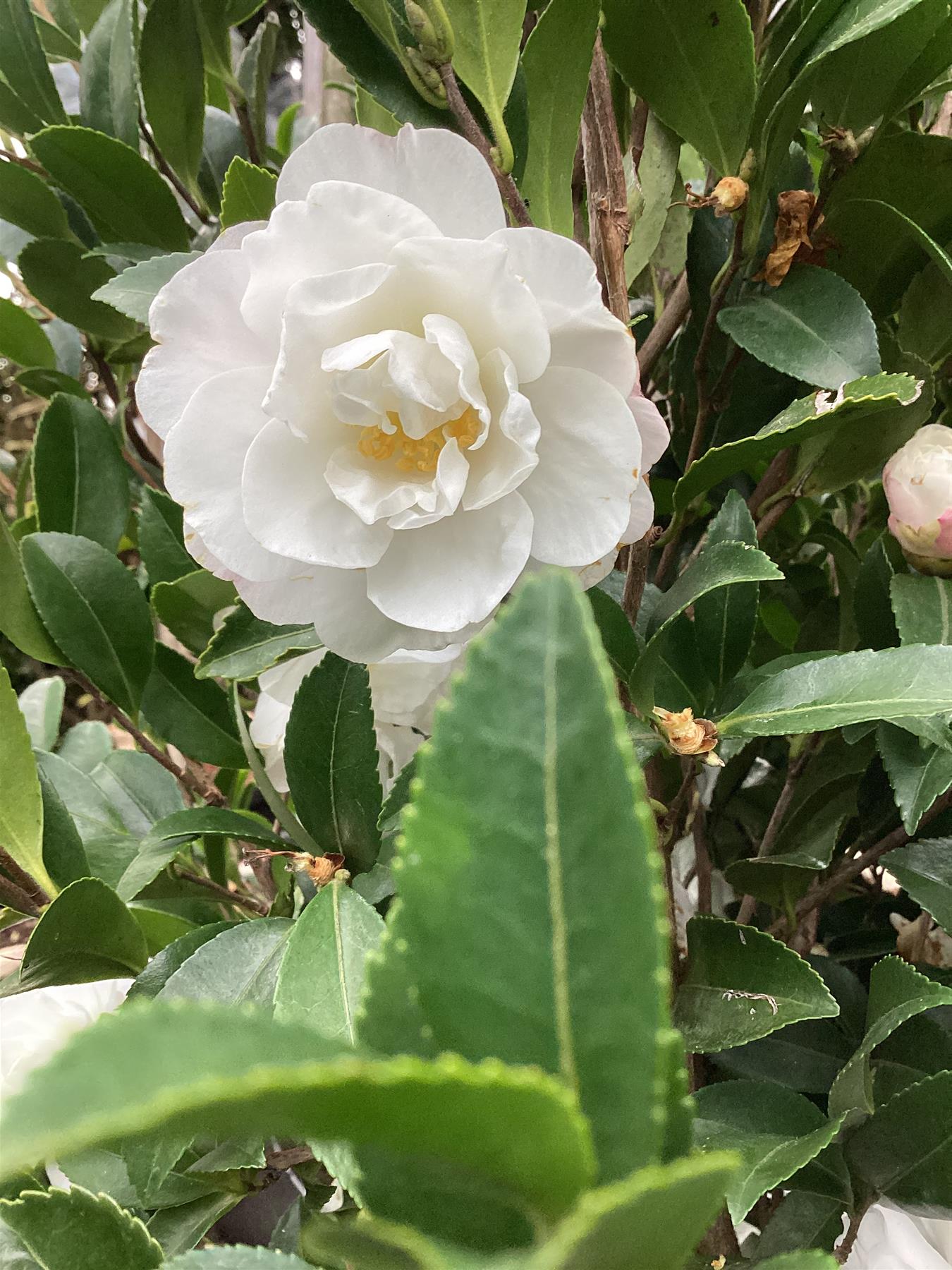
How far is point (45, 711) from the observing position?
79cm

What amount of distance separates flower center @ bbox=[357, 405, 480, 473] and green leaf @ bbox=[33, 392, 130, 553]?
0.91ft

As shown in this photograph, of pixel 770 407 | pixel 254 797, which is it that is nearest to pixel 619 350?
pixel 770 407

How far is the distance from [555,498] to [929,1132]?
27 cm

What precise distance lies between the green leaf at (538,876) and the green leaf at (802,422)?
187mm

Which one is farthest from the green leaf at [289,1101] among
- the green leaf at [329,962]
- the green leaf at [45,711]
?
the green leaf at [45,711]

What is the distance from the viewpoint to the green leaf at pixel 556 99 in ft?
1.10

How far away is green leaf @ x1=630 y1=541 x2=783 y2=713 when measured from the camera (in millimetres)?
303

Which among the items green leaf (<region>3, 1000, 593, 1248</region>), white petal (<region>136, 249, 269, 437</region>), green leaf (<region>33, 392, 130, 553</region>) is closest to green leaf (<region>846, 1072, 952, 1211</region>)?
green leaf (<region>3, 1000, 593, 1248</region>)

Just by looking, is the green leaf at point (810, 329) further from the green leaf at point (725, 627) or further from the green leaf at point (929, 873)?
the green leaf at point (929, 873)

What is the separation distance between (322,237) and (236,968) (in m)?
0.26

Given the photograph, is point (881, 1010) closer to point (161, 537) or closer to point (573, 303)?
point (573, 303)

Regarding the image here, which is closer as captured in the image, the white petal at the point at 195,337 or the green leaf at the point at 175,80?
the white petal at the point at 195,337

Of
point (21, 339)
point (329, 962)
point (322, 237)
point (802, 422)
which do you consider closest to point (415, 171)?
point (322, 237)

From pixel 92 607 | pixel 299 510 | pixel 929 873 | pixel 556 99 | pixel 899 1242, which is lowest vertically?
pixel 899 1242
